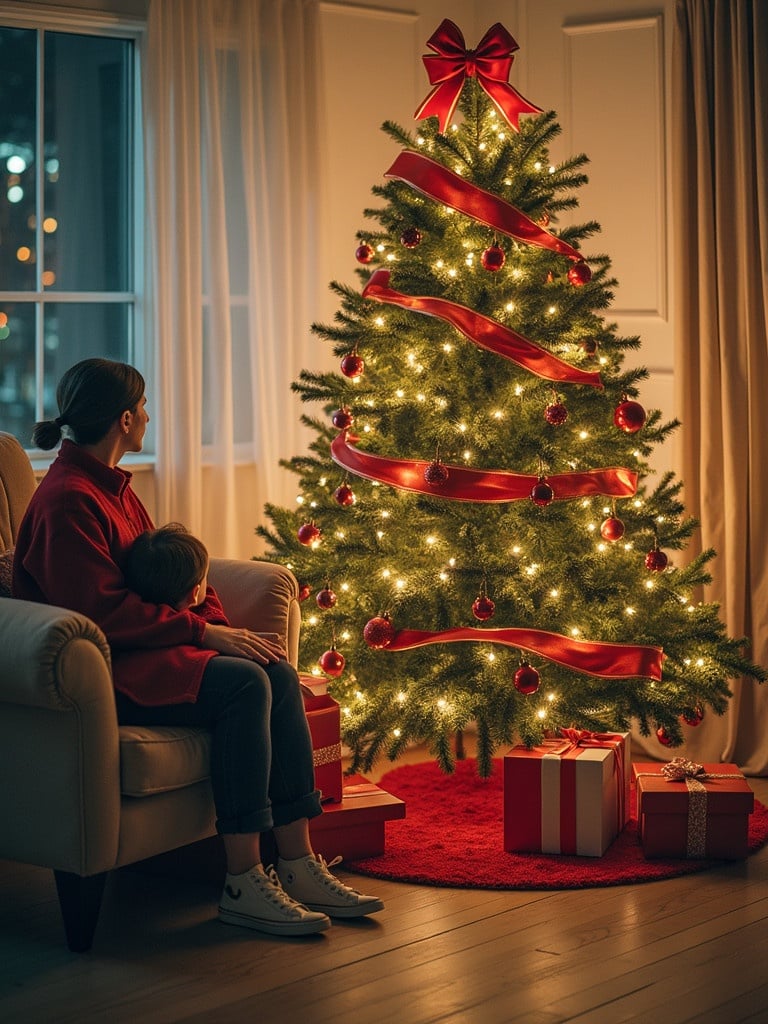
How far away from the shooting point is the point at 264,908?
291cm

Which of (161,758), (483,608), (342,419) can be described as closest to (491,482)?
(483,608)

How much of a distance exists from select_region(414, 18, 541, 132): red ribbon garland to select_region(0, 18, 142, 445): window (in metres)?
1.19

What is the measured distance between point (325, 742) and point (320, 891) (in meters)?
0.43

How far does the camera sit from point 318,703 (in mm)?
3379

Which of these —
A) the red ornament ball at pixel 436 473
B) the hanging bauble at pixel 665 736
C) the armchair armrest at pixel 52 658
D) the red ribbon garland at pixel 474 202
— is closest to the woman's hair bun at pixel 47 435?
the armchair armrest at pixel 52 658

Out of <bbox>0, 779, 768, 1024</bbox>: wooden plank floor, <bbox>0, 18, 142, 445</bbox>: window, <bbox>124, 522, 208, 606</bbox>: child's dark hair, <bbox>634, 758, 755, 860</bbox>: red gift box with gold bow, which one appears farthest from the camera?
<bbox>0, 18, 142, 445</bbox>: window

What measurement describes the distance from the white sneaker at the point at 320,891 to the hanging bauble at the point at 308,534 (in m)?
0.94

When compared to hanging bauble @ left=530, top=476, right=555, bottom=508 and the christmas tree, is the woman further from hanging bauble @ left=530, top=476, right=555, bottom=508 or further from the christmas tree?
hanging bauble @ left=530, top=476, right=555, bottom=508

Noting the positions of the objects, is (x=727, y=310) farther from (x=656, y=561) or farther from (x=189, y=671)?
(x=189, y=671)

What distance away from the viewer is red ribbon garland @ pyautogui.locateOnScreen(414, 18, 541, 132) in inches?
144

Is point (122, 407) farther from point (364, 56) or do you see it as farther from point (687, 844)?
point (364, 56)

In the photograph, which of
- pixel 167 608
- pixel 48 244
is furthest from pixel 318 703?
pixel 48 244

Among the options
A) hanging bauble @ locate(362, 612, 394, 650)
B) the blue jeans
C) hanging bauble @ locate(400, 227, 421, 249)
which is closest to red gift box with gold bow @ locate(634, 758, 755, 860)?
hanging bauble @ locate(362, 612, 394, 650)

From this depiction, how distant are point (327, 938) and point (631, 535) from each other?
136 centimetres
